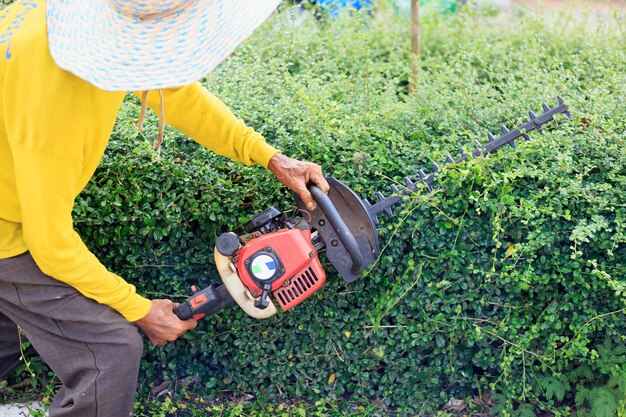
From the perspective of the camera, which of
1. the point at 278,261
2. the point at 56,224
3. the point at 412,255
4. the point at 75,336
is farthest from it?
the point at 412,255

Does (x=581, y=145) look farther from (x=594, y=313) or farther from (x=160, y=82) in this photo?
(x=160, y=82)

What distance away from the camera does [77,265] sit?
236cm

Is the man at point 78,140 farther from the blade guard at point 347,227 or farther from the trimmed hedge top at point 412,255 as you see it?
the trimmed hedge top at point 412,255

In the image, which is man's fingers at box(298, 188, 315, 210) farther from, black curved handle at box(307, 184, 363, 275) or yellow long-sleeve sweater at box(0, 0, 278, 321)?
yellow long-sleeve sweater at box(0, 0, 278, 321)

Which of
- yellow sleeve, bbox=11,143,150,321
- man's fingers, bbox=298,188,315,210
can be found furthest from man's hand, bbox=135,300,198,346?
man's fingers, bbox=298,188,315,210

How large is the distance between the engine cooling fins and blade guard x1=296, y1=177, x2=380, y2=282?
0.26 ft

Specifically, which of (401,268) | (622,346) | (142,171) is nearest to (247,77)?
(142,171)

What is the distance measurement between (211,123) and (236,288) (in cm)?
60

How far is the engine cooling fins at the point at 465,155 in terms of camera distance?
295cm

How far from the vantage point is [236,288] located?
2.73 metres

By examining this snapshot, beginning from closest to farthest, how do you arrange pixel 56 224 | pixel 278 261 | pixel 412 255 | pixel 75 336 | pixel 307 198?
1. pixel 56 224
2. pixel 75 336
3. pixel 278 261
4. pixel 307 198
5. pixel 412 255

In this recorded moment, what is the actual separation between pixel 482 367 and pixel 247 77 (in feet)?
5.96

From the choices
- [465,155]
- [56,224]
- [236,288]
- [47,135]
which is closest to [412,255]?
[465,155]

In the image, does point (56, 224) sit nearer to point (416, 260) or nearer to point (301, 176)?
point (301, 176)
